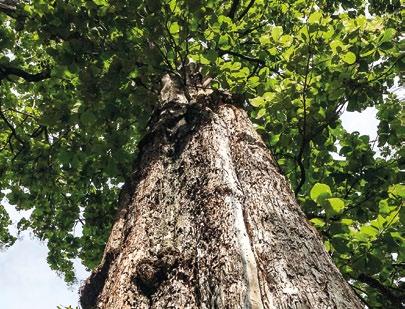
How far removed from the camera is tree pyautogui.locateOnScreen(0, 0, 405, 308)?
215cm

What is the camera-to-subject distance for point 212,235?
2230 mm

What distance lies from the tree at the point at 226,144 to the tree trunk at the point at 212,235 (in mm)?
12

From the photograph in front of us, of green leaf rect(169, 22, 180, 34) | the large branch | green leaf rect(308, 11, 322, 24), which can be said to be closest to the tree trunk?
green leaf rect(169, 22, 180, 34)

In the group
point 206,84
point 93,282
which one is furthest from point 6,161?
point 93,282

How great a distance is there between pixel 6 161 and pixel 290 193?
330 inches

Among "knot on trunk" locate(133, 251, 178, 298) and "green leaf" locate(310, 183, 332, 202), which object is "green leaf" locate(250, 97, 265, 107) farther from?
"knot on trunk" locate(133, 251, 178, 298)

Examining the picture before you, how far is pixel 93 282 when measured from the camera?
301cm

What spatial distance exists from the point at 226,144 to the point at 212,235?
119 centimetres

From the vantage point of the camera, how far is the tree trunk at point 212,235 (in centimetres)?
183

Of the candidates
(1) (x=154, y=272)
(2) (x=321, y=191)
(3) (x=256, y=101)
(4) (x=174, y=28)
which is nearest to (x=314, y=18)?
(3) (x=256, y=101)

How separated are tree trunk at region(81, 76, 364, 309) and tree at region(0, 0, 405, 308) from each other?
12 millimetres

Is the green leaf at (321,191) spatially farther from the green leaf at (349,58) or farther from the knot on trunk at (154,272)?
the green leaf at (349,58)

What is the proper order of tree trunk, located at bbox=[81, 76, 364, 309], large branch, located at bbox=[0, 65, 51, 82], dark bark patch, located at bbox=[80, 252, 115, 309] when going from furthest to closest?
large branch, located at bbox=[0, 65, 51, 82] < dark bark patch, located at bbox=[80, 252, 115, 309] < tree trunk, located at bbox=[81, 76, 364, 309]

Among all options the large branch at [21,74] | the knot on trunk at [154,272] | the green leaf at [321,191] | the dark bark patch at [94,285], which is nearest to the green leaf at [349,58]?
the green leaf at [321,191]
